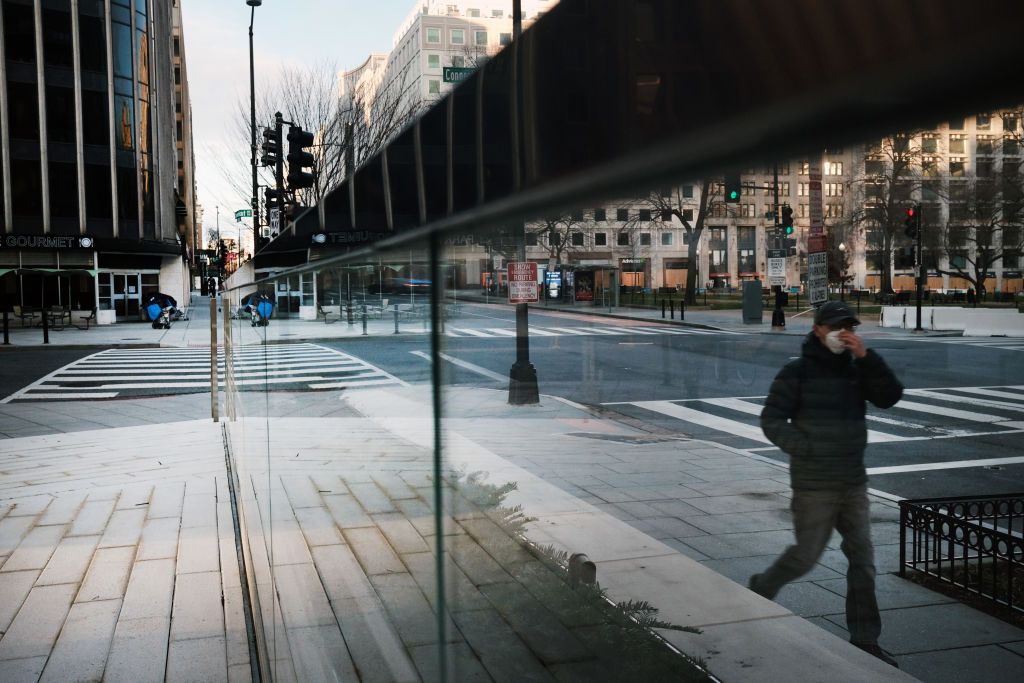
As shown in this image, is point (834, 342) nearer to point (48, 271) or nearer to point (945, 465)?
point (945, 465)

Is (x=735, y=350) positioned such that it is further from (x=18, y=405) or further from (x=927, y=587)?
(x=18, y=405)

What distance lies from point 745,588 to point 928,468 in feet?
1.11

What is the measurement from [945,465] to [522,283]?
1.99 ft

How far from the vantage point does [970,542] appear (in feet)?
3.08

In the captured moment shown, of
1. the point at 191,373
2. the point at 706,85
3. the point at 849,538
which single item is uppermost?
the point at 706,85

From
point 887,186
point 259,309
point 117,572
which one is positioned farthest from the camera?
point 117,572

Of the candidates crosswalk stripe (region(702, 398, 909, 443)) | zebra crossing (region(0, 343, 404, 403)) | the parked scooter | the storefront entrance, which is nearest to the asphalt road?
crosswalk stripe (region(702, 398, 909, 443))

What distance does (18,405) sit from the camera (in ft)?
44.8

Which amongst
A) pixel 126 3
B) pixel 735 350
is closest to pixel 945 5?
pixel 735 350

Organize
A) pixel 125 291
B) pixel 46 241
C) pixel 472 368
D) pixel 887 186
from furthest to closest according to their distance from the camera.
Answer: pixel 125 291
pixel 46 241
pixel 472 368
pixel 887 186

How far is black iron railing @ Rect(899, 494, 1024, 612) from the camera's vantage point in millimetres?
817

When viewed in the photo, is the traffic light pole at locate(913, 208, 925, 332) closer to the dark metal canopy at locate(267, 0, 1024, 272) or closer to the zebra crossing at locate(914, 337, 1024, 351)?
the zebra crossing at locate(914, 337, 1024, 351)

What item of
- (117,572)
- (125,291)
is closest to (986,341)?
(117,572)

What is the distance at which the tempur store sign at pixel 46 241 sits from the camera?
34406mm
